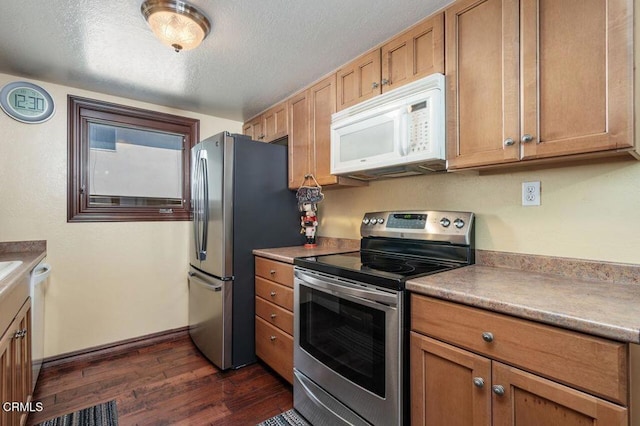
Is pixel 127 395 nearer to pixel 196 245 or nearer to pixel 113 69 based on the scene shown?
pixel 196 245

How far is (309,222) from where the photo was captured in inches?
99.7

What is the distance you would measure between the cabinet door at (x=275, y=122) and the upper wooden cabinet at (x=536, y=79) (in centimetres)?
152

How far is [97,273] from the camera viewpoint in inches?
A: 101

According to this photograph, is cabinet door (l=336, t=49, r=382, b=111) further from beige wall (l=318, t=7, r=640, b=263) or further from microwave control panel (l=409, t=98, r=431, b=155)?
beige wall (l=318, t=7, r=640, b=263)

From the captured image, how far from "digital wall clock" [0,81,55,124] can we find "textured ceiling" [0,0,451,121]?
0.09 m

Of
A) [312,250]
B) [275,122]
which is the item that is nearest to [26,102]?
[275,122]

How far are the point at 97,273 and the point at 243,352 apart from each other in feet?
4.66

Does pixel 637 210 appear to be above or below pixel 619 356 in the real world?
above

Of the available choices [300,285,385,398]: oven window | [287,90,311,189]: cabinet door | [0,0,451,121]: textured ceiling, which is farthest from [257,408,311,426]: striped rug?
[0,0,451,121]: textured ceiling

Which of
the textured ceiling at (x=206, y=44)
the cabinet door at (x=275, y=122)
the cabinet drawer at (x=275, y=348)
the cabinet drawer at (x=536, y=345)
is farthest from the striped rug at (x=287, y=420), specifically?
the textured ceiling at (x=206, y=44)

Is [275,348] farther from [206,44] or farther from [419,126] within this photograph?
[206,44]

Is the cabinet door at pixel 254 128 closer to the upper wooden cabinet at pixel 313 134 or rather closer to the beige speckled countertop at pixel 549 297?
the upper wooden cabinet at pixel 313 134

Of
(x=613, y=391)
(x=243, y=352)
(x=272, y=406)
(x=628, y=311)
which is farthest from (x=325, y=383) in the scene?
(x=628, y=311)

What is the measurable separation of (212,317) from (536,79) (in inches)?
95.5
